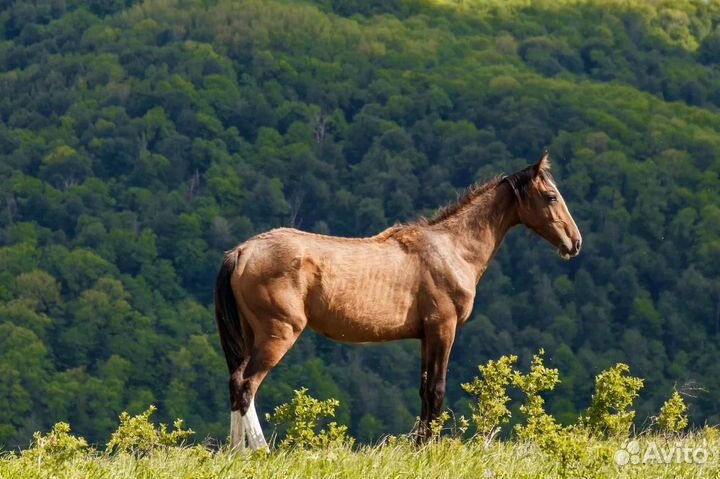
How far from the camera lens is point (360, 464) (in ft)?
35.1

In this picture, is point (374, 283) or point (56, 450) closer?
point (56, 450)

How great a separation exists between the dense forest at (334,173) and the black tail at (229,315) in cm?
7658

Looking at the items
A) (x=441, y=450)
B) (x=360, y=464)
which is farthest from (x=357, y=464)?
(x=441, y=450)

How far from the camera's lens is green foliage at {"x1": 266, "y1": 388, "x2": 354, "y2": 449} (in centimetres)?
1148

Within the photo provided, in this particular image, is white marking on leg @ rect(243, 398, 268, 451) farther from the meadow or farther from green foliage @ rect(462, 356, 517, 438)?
green foliage @ rect(462, 356, 517, 438)

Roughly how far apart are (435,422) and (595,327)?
360 ft

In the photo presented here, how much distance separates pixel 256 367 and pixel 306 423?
842mm

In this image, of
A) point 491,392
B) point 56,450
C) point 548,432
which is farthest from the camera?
point 491,392

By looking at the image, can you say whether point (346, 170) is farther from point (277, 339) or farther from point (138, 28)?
point (277, 339)

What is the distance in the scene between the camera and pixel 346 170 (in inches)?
5906

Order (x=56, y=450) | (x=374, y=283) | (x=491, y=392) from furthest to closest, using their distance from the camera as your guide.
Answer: (x=374, y=283)
(x=491, y=392)
(x=56, y=450)

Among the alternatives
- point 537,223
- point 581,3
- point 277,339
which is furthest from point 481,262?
point 581,3

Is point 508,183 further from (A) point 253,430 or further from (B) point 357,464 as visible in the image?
(B) point 357,464

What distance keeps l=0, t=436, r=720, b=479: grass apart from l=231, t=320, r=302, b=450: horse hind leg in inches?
26.2
